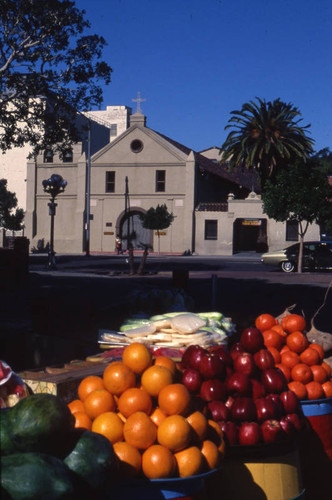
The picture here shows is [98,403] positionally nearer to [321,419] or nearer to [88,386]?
[88,386]

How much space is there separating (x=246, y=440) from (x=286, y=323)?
1567 millimetres

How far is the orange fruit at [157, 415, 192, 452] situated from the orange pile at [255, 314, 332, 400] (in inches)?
55.5

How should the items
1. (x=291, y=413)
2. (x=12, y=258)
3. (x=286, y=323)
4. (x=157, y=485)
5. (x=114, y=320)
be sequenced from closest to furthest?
(x=157, y=485) → (x=291, y=413) → (x=286, y=323) → (x=114, y=320) → (x=12, y=258)

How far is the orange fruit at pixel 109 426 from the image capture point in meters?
2.93

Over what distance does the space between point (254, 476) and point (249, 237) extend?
56247 millimetres

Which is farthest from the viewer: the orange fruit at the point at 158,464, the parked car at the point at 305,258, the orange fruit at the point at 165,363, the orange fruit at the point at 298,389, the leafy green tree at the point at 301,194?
the parked car at the point at 305,258

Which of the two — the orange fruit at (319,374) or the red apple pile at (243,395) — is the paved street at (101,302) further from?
the red apple pile at (243,395)

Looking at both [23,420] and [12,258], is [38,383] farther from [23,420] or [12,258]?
[12,258]

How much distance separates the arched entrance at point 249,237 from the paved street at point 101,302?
81.3 feet

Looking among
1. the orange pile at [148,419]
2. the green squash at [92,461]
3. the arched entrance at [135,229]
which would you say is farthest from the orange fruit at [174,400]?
the arched entrance at [135,229]

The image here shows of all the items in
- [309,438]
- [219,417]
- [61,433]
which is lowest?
[309,438]

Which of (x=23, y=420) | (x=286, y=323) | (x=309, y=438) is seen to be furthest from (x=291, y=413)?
(x=23, y=420)

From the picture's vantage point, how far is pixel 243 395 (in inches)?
144

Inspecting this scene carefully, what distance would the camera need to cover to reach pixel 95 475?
7.84 ft
